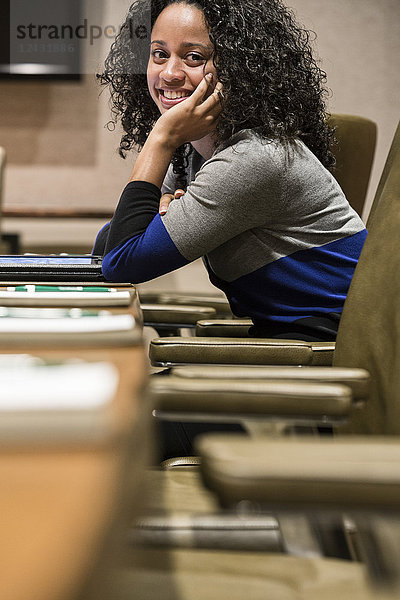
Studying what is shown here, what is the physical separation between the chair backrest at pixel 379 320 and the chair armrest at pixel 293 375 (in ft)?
0.19

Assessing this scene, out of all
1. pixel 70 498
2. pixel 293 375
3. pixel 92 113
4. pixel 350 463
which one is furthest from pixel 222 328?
pixel 92 113

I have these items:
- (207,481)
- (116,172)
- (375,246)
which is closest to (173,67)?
(375,246)

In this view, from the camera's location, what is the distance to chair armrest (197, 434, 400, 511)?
1.30ft

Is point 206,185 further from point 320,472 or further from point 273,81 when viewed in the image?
point 320,472

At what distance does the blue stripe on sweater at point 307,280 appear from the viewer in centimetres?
133

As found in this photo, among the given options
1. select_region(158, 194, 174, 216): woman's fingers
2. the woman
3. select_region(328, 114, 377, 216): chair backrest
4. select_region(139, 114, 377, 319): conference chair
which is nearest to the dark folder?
the woman

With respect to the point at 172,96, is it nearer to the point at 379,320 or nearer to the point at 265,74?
the point at 265,74

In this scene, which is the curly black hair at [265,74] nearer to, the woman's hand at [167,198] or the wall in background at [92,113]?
the woman's hand at [167,198]

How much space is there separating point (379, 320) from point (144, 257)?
0.55 meters

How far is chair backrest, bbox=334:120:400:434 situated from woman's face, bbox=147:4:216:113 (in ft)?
1.98

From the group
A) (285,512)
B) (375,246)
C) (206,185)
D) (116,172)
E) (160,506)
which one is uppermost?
(116,172)

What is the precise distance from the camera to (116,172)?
324 cm

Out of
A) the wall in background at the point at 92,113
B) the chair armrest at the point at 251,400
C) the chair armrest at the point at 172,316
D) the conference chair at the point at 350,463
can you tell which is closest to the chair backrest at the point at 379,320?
the conference chair at the point at 350,463

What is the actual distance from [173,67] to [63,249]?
6.09 feet
